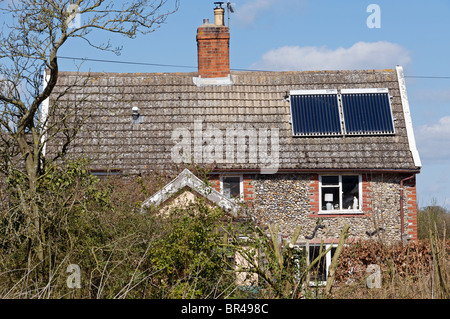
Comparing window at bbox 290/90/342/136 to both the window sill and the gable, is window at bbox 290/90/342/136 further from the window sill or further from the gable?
the gable

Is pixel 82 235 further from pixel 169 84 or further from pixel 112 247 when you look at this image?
pixel 169 84

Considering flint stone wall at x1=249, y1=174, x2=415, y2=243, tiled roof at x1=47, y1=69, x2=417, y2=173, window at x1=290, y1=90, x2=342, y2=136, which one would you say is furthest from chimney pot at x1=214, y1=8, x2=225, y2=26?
flint stone wall at x1=249, y1=174, x2=415, y2=243

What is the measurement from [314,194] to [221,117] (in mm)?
4130

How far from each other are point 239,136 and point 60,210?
12183mm

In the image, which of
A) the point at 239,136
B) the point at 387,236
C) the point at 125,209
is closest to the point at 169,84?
the point at 239,136

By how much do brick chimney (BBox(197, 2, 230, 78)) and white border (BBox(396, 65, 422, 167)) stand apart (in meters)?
6.15

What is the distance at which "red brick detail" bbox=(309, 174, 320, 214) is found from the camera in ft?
67.5

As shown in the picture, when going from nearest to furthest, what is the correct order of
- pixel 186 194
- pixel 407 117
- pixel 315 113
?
pixel 186 194 < pixel 407 117 < pixel 315 113

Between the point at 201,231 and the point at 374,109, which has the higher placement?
the point at 374,109

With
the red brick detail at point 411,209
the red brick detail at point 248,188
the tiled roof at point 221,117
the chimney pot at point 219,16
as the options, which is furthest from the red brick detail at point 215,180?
the red brick detail at point 411,209

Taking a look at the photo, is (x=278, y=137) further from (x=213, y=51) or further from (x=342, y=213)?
(x=213, y=51)

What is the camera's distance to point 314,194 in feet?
67.7

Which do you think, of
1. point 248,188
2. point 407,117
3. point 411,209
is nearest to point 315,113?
point 407,117

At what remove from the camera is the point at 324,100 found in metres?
22.3
